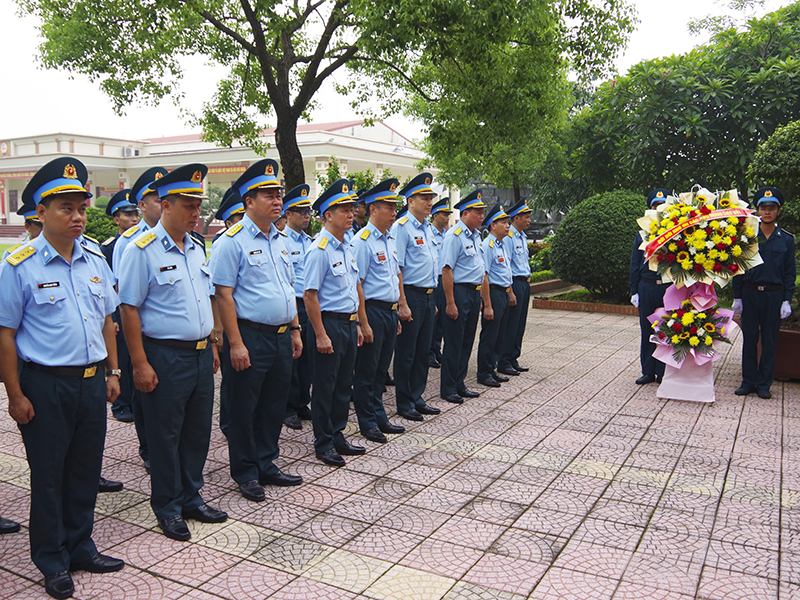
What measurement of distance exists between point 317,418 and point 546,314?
882cm

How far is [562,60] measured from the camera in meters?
11.6

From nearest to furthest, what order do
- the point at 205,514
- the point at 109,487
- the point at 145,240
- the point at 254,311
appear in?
the point at 145,240 → the point at 205,514 → the point at 254,311 → the point at 109,487

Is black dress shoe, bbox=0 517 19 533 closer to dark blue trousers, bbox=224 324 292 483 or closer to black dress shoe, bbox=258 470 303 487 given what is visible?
dark blue trousers, bbox=224 324 292 483

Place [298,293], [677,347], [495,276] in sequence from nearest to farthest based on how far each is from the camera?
[298,293], [677,347], [495,276]

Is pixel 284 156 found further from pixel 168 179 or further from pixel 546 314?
pixel 168 179

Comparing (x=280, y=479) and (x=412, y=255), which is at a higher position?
(x=412, y=255)

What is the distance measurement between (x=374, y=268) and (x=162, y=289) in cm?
214

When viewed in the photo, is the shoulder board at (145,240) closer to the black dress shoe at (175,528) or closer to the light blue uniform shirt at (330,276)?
the light blue uniform shirt at (330,276)

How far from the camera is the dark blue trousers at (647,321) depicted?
7.42 metres

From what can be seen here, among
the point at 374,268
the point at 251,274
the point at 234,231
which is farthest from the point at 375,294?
the point at 234,231

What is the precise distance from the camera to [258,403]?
4395 mm

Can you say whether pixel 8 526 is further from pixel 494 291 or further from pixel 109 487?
pixel 494 291

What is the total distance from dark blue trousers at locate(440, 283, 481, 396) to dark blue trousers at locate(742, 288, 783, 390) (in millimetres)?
2904

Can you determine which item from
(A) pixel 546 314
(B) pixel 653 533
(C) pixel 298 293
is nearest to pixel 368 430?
(C) pixel 298 293
